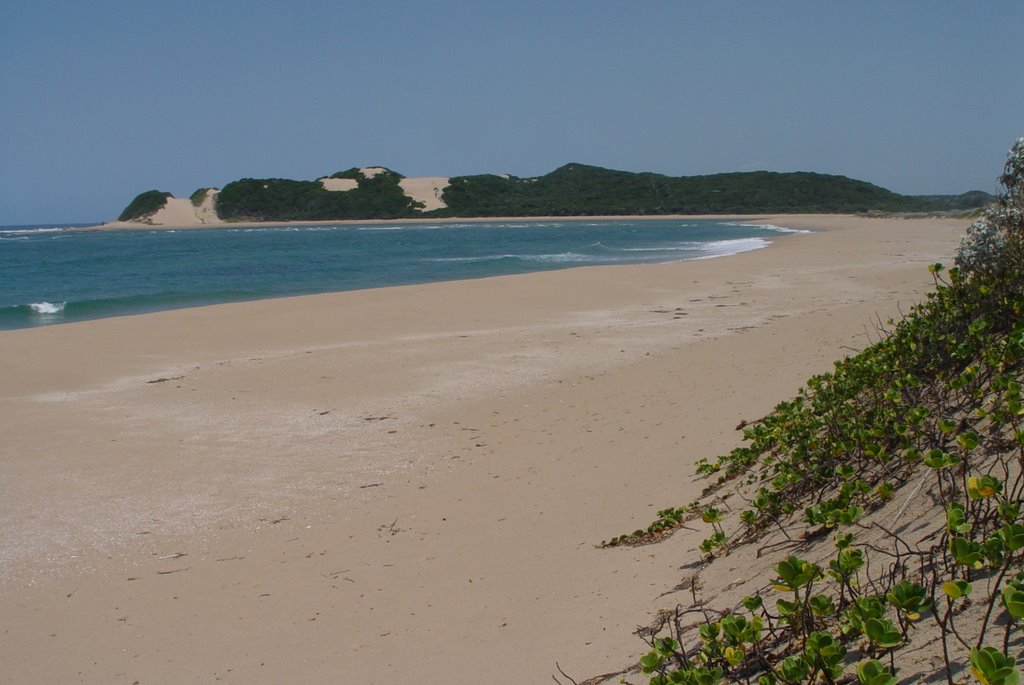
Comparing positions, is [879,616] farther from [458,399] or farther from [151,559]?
[458,399]

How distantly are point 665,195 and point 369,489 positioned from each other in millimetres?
101470

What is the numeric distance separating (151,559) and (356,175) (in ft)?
392

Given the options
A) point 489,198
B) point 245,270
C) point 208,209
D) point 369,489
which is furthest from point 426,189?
point 369,489

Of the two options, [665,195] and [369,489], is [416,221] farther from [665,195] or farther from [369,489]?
[369,489]

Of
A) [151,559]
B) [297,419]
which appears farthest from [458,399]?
[151,559]

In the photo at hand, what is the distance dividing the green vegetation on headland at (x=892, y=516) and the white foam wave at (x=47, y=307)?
19.5 m

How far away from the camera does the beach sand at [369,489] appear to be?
371cm

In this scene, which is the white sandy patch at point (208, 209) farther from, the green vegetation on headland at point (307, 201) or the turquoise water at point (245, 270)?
the turquoise water at point (245, 270)

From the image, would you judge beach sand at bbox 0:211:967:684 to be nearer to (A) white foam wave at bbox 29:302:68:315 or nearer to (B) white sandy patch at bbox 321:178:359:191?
(A) white foam wave at bbox 29:302:68:315

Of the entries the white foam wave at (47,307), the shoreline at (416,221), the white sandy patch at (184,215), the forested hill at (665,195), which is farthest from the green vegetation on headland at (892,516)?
the white sandy patch at (184,215)

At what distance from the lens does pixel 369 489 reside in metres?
5.91

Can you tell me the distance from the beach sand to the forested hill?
249ft

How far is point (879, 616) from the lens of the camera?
6.81 ft

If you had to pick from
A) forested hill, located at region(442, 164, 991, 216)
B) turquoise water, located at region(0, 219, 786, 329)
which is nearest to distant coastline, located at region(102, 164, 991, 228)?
forested hill, located at region(442, 164, 991, 216)
